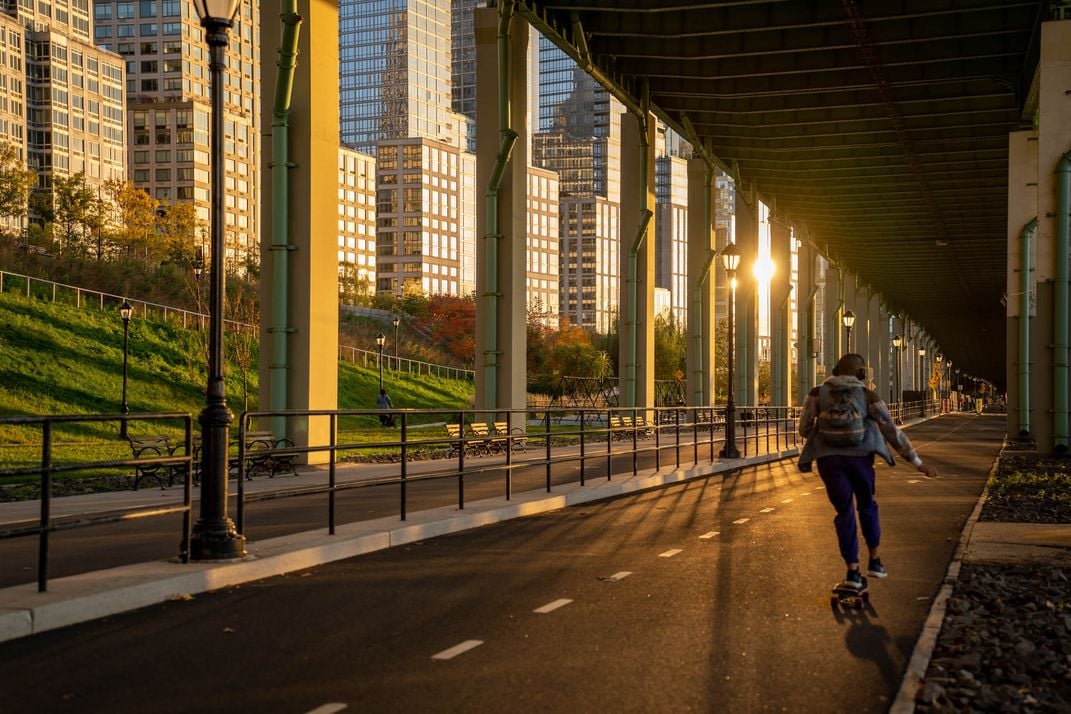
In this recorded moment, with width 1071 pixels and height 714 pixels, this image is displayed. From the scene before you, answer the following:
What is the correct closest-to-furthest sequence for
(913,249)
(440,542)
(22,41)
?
(440,542), (913,249), (22,41)

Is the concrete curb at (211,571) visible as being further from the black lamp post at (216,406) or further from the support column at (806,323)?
the support column at (806,323)

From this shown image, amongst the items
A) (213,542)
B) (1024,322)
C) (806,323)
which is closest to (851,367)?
(213,542)

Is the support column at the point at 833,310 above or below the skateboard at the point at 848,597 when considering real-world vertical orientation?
above

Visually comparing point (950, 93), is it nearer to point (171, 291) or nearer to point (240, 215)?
point (171, 291)

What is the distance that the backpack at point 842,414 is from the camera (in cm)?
927

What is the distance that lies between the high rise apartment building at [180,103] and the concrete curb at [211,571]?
146 metres

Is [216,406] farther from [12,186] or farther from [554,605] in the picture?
[12,186]

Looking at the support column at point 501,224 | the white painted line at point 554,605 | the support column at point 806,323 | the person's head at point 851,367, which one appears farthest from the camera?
the support column at point 806,323

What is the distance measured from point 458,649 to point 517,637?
507 mm

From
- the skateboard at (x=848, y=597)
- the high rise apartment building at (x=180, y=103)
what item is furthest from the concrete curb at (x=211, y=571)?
the high rise apartment building at (x=180, y=103)

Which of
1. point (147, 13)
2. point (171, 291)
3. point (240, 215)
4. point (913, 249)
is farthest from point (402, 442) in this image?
point (147, 13)

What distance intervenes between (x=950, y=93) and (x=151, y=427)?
90.0 ft

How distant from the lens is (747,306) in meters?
54.7

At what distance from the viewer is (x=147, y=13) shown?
16875cm
